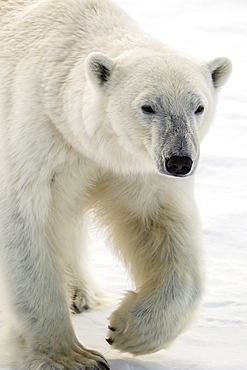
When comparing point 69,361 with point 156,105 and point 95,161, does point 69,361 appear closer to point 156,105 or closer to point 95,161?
point 95,161

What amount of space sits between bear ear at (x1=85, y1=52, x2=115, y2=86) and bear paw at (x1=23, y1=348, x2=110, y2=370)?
1391mm

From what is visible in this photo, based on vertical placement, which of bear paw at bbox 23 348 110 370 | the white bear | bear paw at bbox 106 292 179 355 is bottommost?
bear paw at bbox 23 348 110 370

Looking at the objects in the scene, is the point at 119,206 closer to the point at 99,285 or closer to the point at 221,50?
the point at 99,285

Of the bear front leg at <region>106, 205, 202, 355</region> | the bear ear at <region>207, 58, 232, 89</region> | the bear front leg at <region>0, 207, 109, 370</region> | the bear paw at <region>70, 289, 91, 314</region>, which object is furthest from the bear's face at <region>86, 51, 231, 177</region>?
the bear paw at <region>70, 289, 91, 314</region>

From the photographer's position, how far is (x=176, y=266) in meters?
5.07

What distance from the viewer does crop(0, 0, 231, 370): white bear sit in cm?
453

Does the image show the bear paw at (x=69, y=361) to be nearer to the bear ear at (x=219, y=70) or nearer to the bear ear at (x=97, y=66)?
the bear ear at (x=97, y=66)

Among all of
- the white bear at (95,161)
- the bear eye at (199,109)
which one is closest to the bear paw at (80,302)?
the white bear at (95,161)

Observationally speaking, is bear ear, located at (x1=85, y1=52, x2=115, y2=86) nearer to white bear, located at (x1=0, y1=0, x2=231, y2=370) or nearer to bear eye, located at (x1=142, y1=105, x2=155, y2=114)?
white bear, located at (x1=0, y1=0, x2=231, y2=370)

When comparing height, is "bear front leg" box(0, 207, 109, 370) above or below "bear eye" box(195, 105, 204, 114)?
below

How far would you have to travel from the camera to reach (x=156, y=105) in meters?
4.43

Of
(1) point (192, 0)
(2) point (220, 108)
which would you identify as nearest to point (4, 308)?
(2) point (220, 108)

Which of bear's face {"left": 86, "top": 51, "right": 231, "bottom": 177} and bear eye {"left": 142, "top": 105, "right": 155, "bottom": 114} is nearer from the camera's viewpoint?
bear's face {"left": 86, "top": 51, "right": 231, "bottom": 177}

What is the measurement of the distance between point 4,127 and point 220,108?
5261mm
